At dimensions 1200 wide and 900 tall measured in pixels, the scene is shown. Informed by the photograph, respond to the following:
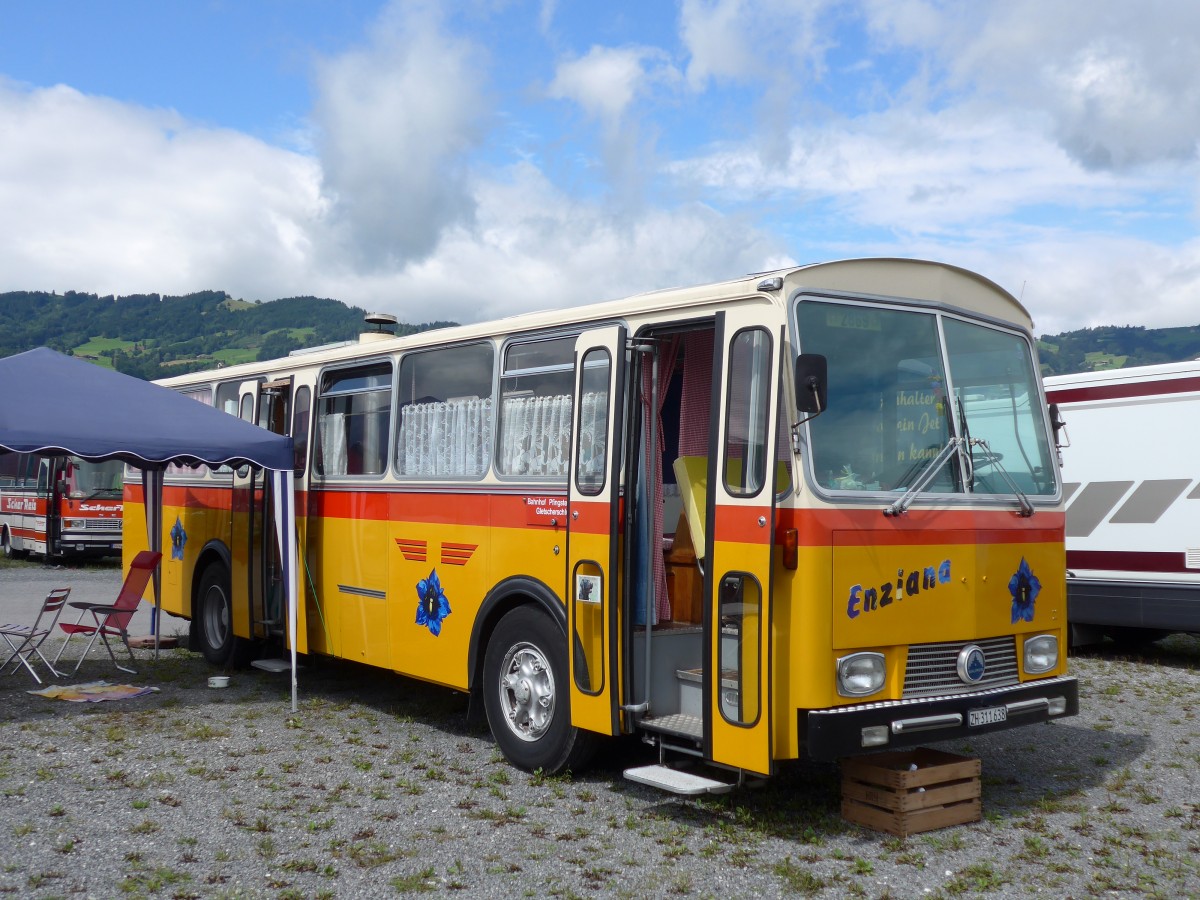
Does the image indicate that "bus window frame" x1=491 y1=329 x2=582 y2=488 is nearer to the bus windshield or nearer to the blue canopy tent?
the blue canopy tent

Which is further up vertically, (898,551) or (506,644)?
(898,551)

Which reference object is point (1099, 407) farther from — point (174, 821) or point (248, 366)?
point (174, 821)

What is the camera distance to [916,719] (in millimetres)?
5984

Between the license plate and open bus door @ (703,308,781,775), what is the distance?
1.16m

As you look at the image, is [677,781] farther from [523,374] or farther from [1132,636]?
[1132,636]

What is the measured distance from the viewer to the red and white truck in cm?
1153

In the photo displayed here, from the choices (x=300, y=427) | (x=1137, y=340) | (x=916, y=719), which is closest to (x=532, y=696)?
(x=916, y=719)

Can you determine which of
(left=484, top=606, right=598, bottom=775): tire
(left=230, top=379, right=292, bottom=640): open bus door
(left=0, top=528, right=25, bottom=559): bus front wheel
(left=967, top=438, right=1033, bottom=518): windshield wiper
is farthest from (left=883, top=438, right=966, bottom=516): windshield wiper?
(left=0, top=528, right=25, bottom=559): bus front wheel

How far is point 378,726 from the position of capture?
8992 mm

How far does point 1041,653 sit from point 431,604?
4001 millimetres

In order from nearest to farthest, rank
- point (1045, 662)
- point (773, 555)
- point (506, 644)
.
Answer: point (773, 555) < point (1045, 662) < point (506, 644)

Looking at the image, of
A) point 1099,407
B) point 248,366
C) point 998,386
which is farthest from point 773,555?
point 1099,407

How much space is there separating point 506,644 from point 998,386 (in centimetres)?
338

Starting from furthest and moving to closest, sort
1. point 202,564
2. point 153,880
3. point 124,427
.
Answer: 1. point 202,564
2. point 124,427
3. point 153,880
